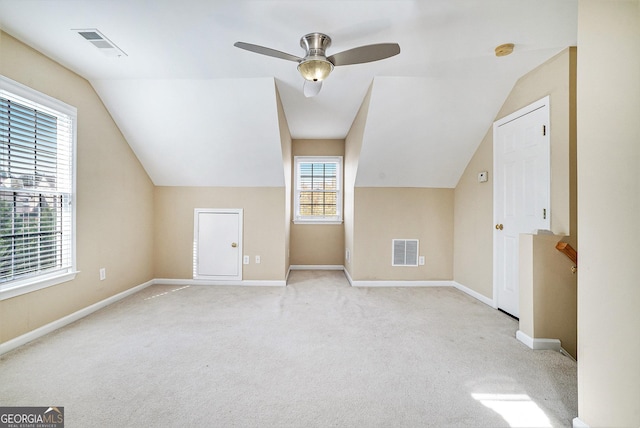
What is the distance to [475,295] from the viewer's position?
10.7ft

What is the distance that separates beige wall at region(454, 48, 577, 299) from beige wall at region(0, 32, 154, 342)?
4.33 m

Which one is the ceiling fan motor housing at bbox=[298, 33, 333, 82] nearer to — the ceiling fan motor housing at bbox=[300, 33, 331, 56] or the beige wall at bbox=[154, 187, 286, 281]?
the ceiling fan motor housing at bbox=[300, 33, 331, 56]

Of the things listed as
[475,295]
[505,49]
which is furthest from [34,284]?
[475,295]

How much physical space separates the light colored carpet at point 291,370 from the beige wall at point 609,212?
1.33ft

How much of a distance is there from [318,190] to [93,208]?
3154 mm

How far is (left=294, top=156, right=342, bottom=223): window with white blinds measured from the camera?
4.80 m

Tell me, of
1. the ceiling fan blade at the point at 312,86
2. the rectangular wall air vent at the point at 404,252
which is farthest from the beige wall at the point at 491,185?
the ceiling fan blade at the point at 312,86

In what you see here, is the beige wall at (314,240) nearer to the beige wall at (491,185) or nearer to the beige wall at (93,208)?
the beige wall at (491,185)

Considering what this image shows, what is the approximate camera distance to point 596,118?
1.22 m

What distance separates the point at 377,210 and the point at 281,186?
1.42 meters

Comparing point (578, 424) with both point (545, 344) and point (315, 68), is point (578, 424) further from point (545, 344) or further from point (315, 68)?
point (315, 68)

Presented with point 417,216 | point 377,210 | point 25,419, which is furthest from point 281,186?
point 25,419

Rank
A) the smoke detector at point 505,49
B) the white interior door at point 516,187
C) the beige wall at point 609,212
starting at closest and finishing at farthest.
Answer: the beige wall at point 609,212
the smoke detector at point 505,49
the white interior door at point 516,187

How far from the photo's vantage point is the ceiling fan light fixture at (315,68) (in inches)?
73.5
